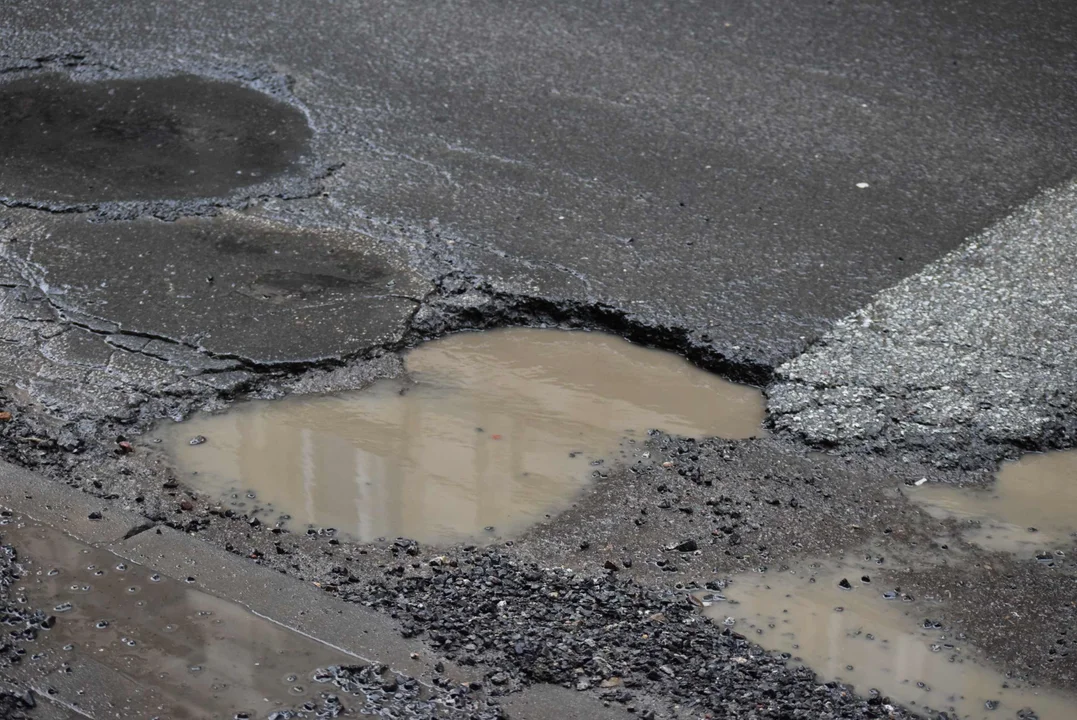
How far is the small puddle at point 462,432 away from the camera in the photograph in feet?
12.6

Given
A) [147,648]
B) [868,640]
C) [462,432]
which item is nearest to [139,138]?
[462,432]

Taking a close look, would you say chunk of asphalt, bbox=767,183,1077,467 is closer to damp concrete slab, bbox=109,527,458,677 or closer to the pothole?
damp concrete slab, bbox=109,527,458,677

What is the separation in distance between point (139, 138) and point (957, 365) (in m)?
4.04

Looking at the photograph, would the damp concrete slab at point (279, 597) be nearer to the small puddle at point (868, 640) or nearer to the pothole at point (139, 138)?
the small puddle at point (868, 640)

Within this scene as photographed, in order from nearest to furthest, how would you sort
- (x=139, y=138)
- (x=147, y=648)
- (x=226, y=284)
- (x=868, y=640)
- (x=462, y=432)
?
(x=147, y=648) < (x=868, y=640) < (x=462, y=432) < (x=226, y=284) < (x=139, y=138)

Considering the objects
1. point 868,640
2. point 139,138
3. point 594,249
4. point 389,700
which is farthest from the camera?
point 139,138

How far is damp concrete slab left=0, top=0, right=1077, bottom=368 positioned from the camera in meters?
4.95

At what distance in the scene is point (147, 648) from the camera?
3.09m

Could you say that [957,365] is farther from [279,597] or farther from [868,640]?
[279,597]

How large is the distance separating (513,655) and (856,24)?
210 inches

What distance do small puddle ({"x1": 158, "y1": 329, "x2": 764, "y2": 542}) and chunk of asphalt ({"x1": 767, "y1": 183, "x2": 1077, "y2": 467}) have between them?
275 millimetres

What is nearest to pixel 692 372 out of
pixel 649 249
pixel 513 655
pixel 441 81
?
pixel 649 249

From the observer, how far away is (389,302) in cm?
468

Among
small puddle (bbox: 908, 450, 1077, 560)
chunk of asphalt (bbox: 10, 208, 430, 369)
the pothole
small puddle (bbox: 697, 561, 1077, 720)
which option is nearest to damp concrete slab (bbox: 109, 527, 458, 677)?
small puddle (bbox: 697, 561, 1077, 720)
